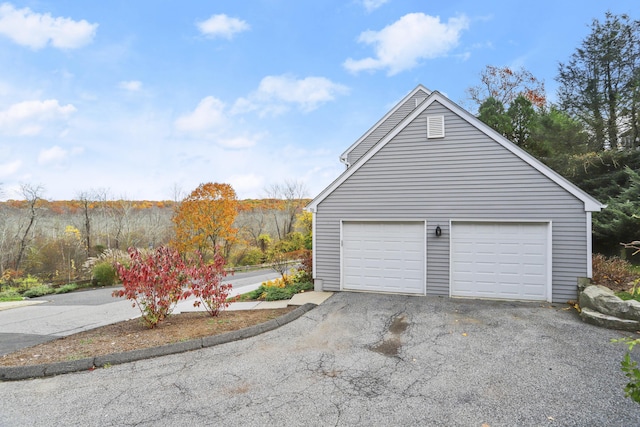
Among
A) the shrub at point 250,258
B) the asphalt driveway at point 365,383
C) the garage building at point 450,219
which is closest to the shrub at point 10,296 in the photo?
the asphalt driveway at point 365,383

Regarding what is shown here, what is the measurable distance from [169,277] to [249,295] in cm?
384

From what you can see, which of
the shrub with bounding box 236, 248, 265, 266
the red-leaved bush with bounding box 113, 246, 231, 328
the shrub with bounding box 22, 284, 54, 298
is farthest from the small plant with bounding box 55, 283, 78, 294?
the red-leaved bush with bounding box 113, 246, 231, 328

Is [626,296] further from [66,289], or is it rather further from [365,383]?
[66,289]

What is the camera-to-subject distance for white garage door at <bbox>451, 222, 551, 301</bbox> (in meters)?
7.77

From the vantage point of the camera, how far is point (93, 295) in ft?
41.2

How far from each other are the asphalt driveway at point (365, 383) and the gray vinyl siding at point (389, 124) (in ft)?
31.2

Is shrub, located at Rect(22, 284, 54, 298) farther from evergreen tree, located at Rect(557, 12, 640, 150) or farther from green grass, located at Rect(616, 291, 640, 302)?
evergreen tree, located at Rect(557, 12, 640, 150)

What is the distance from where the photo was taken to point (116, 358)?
4922 mm

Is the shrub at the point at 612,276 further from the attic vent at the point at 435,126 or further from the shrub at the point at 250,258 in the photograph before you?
the shrub at the point at 250,258

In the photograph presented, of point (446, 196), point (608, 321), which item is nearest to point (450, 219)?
point (446, 196)

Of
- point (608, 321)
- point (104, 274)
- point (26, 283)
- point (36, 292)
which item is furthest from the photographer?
point (104, 274)

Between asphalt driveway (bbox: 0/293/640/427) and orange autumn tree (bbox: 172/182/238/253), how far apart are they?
14.5 meters

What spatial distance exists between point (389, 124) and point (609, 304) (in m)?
10.1

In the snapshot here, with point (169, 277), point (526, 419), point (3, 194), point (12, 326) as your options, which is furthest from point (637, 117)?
point (3, 194)
